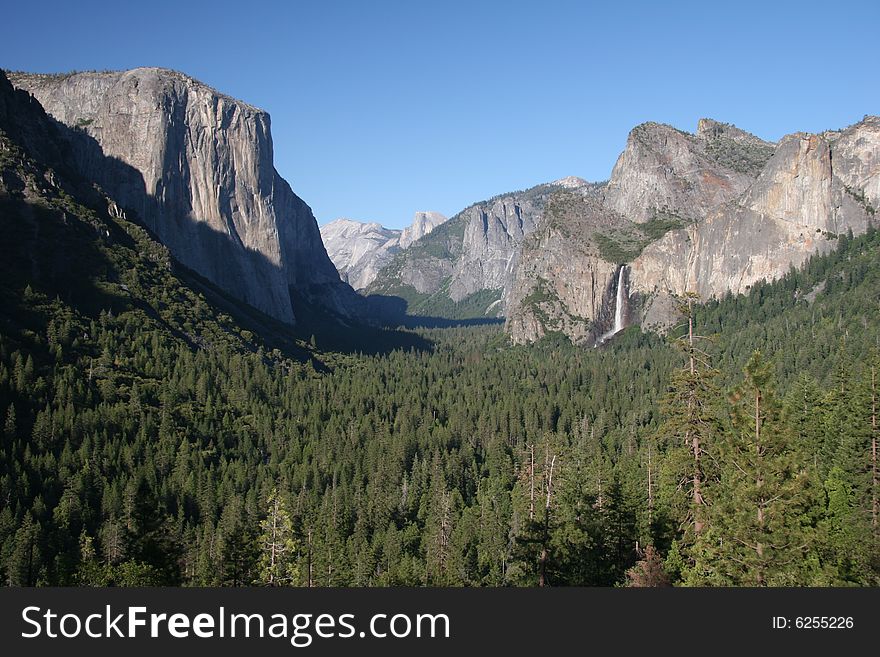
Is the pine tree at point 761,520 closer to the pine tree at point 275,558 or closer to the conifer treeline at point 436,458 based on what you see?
the conifer treeline at point 436,458

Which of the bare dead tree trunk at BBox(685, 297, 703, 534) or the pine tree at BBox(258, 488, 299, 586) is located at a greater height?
the bare dead tree trunk at BBox(685, 297, 703, 534)

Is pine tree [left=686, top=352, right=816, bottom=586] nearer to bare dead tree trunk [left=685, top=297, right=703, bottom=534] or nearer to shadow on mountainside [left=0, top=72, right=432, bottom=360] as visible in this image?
bare dead tree trunk [left=685, top=297, right=703, bottom=534]

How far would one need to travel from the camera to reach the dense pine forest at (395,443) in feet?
108

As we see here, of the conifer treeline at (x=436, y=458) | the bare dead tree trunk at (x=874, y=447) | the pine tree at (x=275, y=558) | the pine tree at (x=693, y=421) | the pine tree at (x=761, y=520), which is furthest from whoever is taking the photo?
the bare dead tree trunk at (x=874, y=447)

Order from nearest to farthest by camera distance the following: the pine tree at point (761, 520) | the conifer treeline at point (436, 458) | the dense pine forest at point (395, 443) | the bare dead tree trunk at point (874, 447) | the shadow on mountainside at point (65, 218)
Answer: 1. the pine tree at point (761, 520)
2. the conifer treeline at point (436, 458)
3. the dense pine forest at point (395, 443)
4. the bare dead tree trunk at point (874, 447)
5. the shadow on mountainside at point (65, 218)

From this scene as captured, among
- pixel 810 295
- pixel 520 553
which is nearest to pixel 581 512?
pixel 520 553

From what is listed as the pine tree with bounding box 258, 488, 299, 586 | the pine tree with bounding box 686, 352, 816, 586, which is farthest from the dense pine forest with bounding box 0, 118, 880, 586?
the pine tree with bounding box 258, 488, 299, 586

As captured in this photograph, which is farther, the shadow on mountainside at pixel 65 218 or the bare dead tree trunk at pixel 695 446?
the shadow on mountainside at pixel 65 218

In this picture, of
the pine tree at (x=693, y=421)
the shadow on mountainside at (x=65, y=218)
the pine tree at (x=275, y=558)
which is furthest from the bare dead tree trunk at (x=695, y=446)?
the shadow on mountainside at (x=65, y=218)

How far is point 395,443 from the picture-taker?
10350 cm

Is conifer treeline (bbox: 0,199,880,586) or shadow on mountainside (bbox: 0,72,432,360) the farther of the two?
shadow on mountainside (bbox: 0,72,432,360)

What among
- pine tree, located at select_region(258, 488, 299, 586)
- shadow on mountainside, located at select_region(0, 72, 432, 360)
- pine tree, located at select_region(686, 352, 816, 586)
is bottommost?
pine tree, located at select_region(258, 488, 299, 586)

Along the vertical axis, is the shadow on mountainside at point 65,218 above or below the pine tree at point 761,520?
above

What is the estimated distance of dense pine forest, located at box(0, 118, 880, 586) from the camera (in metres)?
32.8
